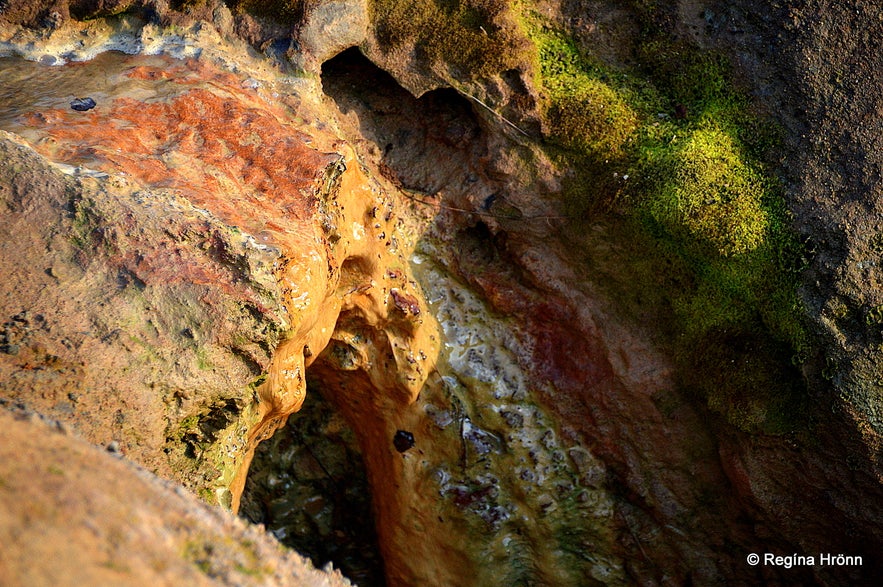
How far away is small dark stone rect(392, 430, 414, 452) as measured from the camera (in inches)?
165

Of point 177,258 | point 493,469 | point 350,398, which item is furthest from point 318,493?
point 177,258

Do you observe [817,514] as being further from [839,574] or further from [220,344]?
[220,344]

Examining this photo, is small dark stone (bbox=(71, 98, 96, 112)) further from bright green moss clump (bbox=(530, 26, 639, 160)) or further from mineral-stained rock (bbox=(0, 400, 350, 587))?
bright green moss clump (bbox=(530, 26, 639, 160))

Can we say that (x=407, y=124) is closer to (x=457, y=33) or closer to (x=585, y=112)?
(x=457, y=33)

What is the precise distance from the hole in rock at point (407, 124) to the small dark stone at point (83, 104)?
4.14 ft

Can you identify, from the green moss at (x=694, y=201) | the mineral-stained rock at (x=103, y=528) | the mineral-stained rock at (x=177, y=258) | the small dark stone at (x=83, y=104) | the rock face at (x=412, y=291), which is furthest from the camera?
the green moss at (x=694, y=201)

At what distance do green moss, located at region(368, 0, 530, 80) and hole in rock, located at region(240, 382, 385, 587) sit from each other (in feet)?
6.96

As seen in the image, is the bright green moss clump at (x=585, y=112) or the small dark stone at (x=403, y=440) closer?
the bright green moss clump at (x=585, y=112)

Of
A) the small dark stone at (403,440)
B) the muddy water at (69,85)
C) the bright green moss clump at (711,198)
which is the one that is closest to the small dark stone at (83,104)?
the muddy water at (69,85)

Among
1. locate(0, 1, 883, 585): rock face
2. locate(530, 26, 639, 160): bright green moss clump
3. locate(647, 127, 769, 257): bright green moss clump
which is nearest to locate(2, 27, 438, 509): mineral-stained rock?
locate(0, 1, 883, 585): rock face

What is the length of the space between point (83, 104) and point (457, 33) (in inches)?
72.3

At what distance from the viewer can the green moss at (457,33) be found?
152 inches

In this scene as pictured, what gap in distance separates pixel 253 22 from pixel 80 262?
186 cm

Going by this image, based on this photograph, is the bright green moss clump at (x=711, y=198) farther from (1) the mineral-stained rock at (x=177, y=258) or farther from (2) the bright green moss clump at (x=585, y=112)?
(1) the mineral-stained rock at (x=177, y=258)
